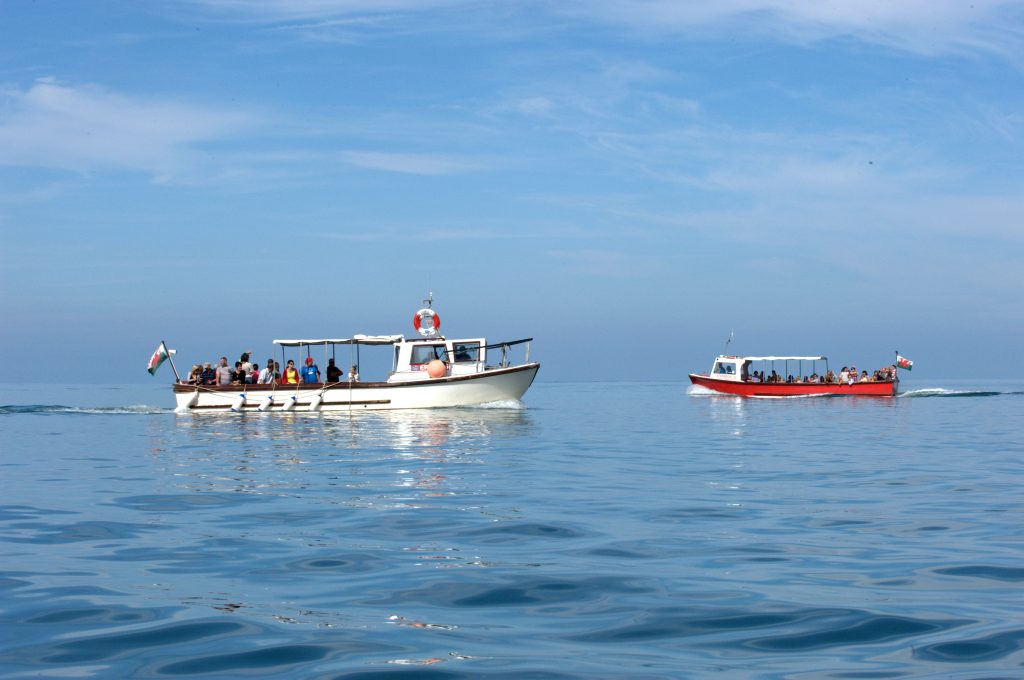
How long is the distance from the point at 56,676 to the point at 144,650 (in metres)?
0.63

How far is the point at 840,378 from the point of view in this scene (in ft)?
214

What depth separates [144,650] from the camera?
20.7 ft

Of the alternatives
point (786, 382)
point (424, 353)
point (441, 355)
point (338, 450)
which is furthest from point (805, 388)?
point (338, 450)

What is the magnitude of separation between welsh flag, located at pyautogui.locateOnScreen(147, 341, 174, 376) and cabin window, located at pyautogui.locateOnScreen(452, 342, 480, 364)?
12.4m

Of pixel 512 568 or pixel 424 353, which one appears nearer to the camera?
pixel 512 568

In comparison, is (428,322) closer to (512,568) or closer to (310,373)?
(310,373)

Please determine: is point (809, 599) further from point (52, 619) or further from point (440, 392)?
point (440, 392)

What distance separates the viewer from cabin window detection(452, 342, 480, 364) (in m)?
40.1

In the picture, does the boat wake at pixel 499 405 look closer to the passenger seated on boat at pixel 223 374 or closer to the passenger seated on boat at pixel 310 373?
the passenger seated on boat at pixel 310 373

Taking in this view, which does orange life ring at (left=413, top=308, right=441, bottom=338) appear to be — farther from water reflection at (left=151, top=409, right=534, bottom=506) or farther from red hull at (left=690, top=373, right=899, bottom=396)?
red hull at (left=690, top=373, right=899, bottom=396)

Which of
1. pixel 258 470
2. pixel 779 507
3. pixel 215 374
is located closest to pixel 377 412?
pixel 215 374

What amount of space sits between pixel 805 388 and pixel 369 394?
3502 centimetres

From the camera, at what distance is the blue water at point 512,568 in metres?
6.16

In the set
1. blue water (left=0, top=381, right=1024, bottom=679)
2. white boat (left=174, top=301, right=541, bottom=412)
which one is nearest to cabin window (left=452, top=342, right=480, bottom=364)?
white boat (left=174, top=301, right=541, bottom=412)
